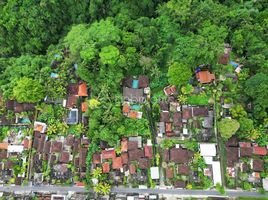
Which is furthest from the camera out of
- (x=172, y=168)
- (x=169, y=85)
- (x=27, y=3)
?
(x=27, y=3)

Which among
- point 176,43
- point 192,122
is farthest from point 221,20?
point 192,122

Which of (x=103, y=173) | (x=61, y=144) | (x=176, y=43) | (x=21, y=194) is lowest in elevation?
(x=21, y=194)

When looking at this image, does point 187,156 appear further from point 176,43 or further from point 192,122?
point 176,43

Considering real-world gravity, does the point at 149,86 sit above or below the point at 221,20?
below

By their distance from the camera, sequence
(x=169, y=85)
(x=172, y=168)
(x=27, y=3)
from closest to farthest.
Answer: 1. (x=172, y=168)
2. (x=169, y=85)
3. (x=27, y=3)

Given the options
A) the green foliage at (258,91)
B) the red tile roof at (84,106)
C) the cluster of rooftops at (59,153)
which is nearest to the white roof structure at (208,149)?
the green foliage at (258,91)
